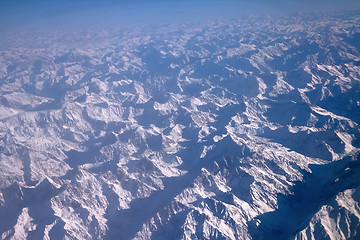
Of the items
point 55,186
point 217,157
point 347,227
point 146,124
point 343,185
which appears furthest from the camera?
point 146,124

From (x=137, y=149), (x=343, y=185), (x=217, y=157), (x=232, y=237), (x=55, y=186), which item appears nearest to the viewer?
(x=232, y=237)

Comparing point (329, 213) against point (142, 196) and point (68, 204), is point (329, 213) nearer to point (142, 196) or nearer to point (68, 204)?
point (142, 196)

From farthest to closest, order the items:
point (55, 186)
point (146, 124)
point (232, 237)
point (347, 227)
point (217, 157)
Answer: point (146, 124) < point (217, 157) < point (55, 186) < point (232, 237) < point (347, 227)

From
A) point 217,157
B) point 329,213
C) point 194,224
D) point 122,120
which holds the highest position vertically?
point 329,213

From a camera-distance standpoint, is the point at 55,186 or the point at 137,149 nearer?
the point at 55,186

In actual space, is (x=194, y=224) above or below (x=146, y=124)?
above

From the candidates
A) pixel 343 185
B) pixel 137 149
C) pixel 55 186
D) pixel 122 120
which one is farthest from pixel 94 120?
pixel 343 185

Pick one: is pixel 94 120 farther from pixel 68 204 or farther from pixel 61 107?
pixel 68 204

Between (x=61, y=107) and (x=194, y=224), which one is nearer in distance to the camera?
(x=194, y=224)

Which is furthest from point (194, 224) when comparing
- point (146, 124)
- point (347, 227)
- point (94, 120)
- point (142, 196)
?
point (94, 120)
